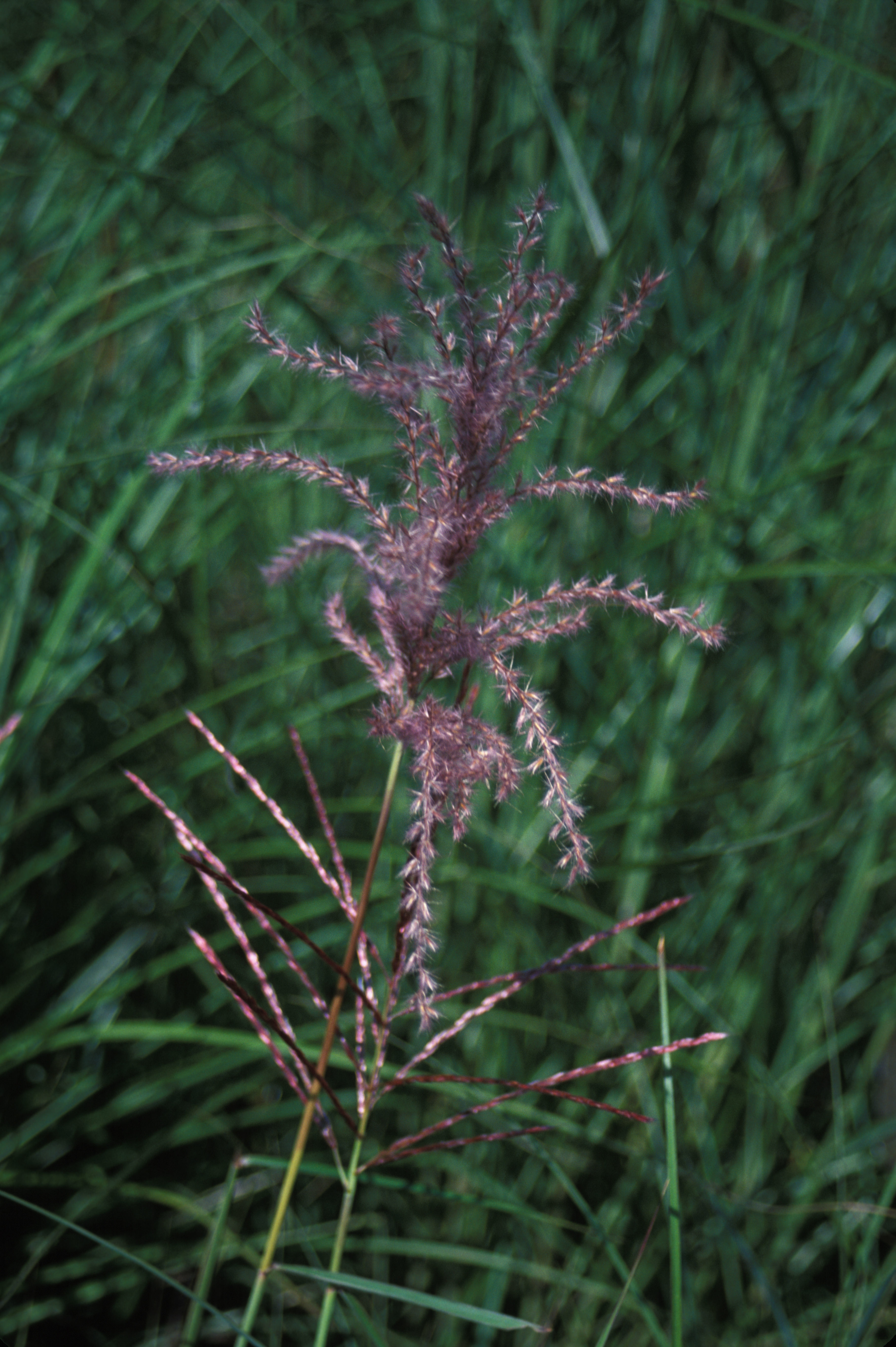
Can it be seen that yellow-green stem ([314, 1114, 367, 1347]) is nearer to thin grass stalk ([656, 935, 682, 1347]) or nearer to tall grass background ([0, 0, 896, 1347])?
thin grass stalk ([656, 935, 682, 1347])

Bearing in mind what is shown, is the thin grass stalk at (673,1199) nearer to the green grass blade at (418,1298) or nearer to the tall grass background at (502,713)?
the green grass blade at (418,1298)

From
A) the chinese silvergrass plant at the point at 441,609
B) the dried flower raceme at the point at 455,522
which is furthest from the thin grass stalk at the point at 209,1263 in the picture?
the dried flower raceme at the point at 455,522

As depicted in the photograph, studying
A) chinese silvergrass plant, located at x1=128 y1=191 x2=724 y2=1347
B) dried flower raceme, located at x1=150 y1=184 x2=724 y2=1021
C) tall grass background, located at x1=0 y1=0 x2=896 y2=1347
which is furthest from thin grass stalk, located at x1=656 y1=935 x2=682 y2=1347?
tall grass background, located at x1=0 y1=0 x2=896 y2=1347

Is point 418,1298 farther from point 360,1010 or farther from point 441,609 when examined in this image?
point 441,609

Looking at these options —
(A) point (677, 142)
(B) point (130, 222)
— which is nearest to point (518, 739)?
(A) point (677, 142)

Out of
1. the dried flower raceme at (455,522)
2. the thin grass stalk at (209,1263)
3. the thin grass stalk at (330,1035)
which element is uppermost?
the dried flower raceme at (455,522)
